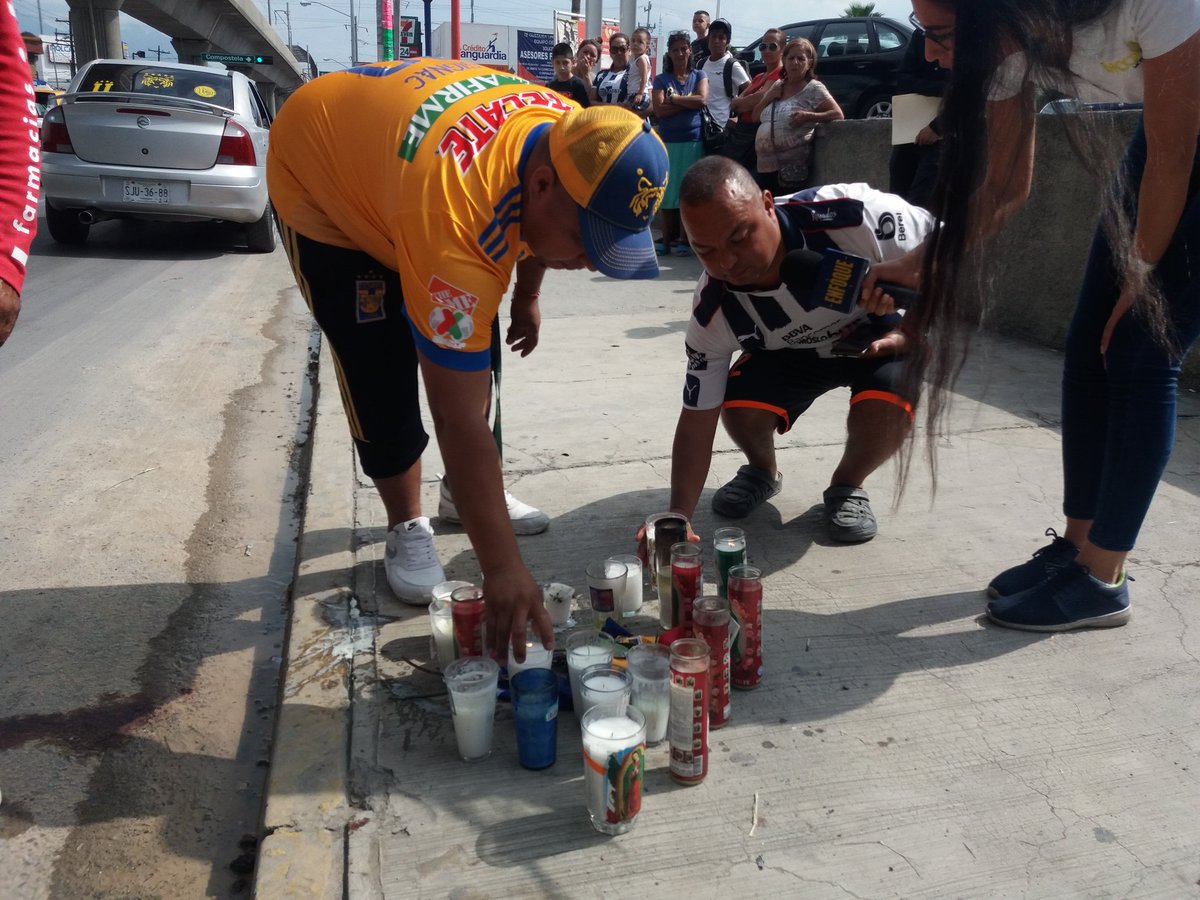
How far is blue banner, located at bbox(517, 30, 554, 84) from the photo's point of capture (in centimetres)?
A: 3406

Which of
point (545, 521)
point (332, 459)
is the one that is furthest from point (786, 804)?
point (332, 459)

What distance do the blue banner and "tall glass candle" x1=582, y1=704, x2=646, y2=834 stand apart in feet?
111

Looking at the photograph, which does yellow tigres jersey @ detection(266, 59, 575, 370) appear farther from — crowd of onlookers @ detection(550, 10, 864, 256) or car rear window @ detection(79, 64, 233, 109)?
car rear window @ detection(79, 64, 233, 109)

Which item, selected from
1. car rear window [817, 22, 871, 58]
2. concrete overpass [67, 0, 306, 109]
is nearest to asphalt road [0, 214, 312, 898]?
car rear window [817, 22, 871, 58]

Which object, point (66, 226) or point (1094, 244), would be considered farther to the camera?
point (66, 226)

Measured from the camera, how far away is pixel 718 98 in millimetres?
8398

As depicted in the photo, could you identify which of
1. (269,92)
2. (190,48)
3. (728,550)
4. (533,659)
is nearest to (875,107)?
(728,550)

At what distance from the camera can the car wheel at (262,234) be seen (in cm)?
932

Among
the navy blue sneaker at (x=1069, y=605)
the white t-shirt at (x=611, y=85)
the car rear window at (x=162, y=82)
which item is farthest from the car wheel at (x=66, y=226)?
the navy blue sneaker at (x=1069, y=605)

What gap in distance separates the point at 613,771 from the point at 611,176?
3.63 feet

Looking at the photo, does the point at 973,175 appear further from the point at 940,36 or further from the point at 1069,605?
the point at 1069,605

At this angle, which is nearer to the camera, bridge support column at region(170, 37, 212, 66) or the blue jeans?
the blue jeans

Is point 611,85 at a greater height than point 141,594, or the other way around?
point 611,85

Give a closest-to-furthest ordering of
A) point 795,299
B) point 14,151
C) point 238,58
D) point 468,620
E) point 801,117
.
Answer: point 14,151, point 468,620, point 795,299, point 801,117, point 238,58
